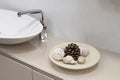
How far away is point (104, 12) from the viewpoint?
1172 millimetres

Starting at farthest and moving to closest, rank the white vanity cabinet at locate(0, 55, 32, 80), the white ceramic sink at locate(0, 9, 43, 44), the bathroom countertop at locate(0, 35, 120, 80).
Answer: the white ceramic sink at locate(0, 9, 43, 44), the white vanity cabinet at locate(0, 55, 32, 80), the bathroom countertop at locate(0, 35, 120, 80)

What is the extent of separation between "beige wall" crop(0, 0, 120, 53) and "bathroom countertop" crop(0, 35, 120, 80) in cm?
7

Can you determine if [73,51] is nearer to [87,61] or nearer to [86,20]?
[87,61]

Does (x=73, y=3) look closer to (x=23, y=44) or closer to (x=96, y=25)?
(x=96, y=25)

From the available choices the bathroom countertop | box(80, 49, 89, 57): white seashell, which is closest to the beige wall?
the bathroom countertop

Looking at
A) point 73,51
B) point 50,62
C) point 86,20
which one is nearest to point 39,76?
point 50,62

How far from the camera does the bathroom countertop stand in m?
1.02

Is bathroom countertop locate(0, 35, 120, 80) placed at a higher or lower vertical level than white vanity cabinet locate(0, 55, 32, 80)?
higher

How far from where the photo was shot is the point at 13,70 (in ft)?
3.91

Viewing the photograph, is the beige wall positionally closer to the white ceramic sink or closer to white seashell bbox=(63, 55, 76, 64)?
the white ceramic sink

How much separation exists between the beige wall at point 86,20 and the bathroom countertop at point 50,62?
0.07m

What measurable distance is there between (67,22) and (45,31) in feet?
0.50

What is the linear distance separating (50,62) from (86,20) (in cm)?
33

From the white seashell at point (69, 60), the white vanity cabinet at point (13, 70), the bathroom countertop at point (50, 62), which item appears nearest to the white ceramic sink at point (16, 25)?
the bathroom countertop at point (50, 62)
